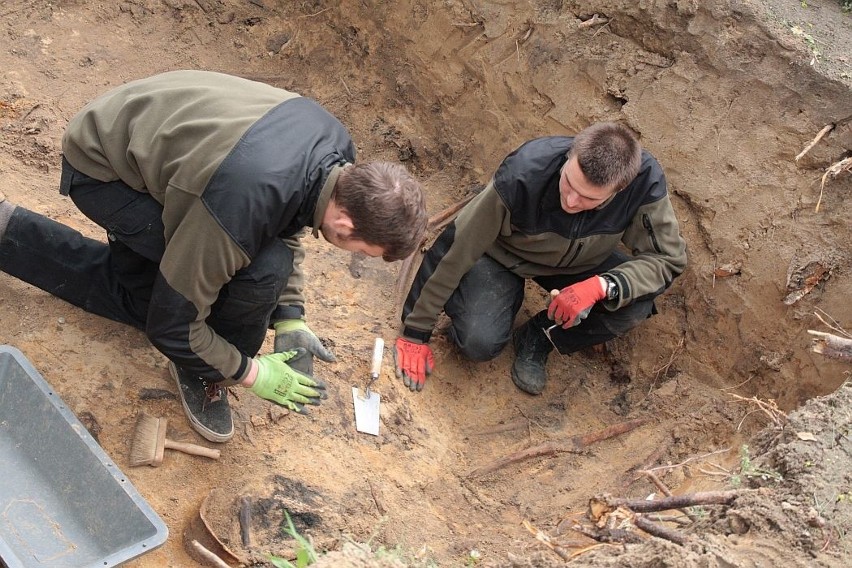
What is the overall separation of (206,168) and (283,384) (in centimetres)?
96

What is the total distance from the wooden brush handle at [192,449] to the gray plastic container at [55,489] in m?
0.36

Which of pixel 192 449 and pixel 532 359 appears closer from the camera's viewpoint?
pixel 192 449

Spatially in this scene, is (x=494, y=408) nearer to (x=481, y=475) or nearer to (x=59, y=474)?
(x=481, y=475)

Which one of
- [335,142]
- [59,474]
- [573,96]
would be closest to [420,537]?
[59,474]

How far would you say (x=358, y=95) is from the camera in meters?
5.36

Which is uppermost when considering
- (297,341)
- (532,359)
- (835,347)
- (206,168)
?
(206,168)

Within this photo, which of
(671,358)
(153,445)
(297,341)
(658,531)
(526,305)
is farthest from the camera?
(526,305)

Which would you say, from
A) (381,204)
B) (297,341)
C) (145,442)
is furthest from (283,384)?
Answer: (381,204)

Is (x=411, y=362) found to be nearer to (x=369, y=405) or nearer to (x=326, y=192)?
(x=369, y=405)

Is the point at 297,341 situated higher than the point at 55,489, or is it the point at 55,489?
the point at 297,341

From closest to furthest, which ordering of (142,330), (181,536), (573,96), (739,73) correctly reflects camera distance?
1. (181,536)
2. (142,330)
3. (739,73)
4. (573,96)

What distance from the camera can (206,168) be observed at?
2.51 metres

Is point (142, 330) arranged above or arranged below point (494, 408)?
above

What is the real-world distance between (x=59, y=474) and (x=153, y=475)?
0.32 meters
